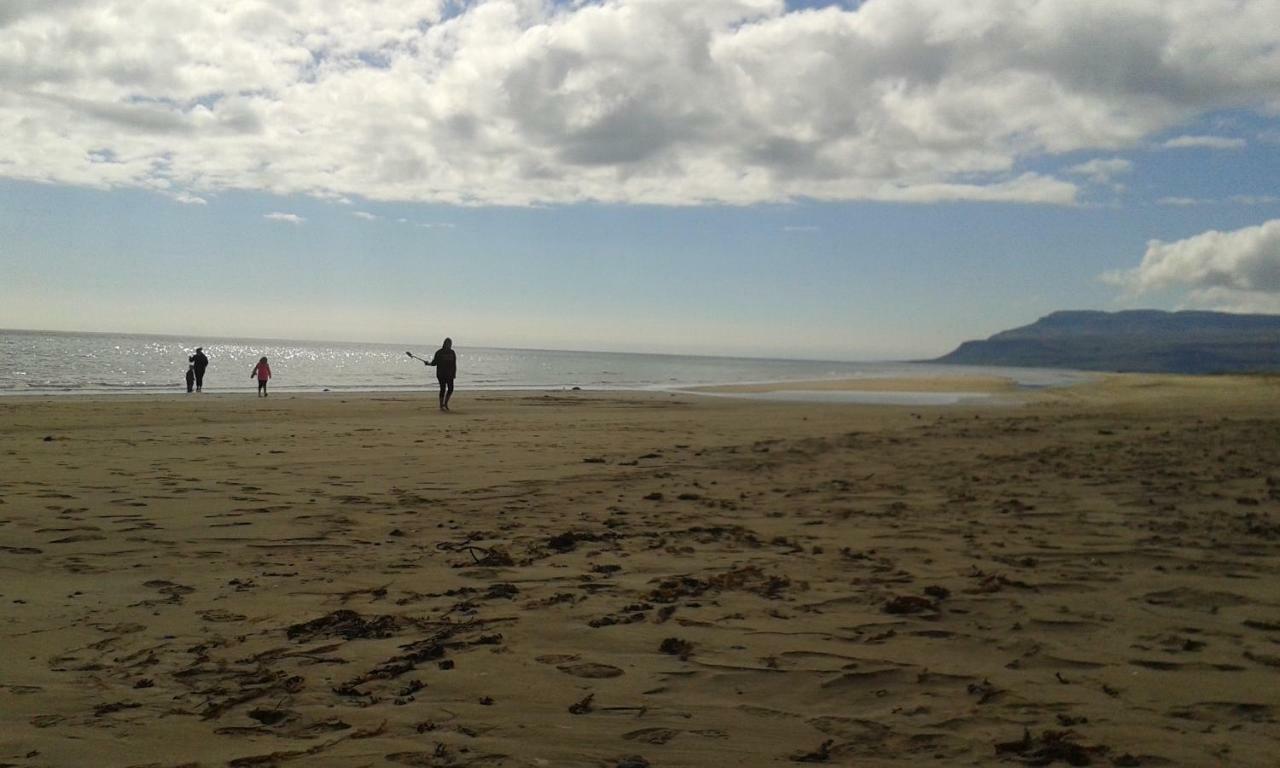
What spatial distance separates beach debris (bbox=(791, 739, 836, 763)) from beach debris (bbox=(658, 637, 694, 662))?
1.00 m

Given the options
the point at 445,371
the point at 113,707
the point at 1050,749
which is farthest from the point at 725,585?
the point at 445,371

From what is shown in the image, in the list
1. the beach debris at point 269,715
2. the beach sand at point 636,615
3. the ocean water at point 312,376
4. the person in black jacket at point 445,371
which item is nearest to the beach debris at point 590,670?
the beach sand at point 636,615

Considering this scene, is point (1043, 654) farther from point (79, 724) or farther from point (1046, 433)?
point (1046, 433)

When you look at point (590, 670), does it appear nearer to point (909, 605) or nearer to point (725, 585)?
point (725, 585)

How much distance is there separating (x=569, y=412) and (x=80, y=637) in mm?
19066

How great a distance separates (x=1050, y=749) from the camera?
122 inches

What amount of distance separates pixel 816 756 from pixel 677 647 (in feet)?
3.92

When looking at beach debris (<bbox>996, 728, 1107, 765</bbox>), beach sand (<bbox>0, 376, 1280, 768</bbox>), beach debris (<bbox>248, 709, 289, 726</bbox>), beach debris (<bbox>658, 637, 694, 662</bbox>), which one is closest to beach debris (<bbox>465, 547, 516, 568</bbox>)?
beach sand (<bbox>0, 376, 1280, 768</bbox>)

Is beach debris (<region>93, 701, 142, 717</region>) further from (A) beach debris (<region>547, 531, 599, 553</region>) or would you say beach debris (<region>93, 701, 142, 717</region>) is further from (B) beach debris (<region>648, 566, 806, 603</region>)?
(A) beach debris (<region>547, 531, 599, 553</region>)

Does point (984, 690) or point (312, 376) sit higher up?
point (312, 376)

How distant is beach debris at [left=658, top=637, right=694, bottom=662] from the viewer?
4082 mm

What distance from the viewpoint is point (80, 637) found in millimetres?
4242

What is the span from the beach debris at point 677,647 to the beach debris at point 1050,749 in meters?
1.47

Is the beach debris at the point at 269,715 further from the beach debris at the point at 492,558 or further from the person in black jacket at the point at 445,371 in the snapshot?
the person in black jacket at the point at 445,371
